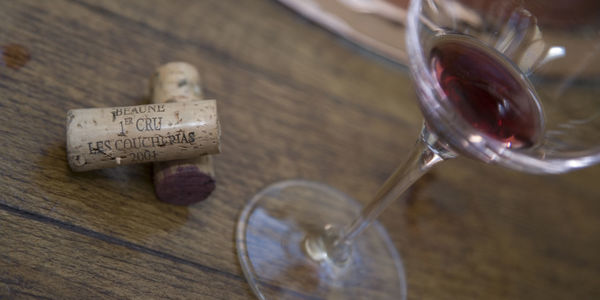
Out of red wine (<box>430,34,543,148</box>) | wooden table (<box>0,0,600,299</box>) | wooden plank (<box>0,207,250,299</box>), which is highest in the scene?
red wine (<box>430,34,543,148</box>)

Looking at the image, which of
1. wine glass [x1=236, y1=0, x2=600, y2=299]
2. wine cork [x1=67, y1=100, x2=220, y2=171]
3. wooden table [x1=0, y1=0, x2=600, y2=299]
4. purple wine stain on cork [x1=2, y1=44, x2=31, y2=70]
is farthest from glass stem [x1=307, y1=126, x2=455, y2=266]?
purple wine stain on cork [x1=2, y1=44, x2=31, y2=70]

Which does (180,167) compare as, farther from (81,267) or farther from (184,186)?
(81,267)

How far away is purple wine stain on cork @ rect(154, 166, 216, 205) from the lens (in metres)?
0.56

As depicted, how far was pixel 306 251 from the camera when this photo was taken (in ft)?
2.22

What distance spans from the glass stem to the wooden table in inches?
4.3

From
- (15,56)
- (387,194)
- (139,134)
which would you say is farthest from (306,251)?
(15,56)

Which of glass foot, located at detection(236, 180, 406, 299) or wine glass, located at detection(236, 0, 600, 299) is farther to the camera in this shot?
glass foot, located at detection(236, 180, 406, 299)

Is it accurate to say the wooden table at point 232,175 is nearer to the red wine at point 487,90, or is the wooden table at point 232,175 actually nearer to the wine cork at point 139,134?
the wine cork at point 139,134

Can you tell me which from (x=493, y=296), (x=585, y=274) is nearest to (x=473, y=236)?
(x=493, y=296)

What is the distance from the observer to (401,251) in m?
0.75

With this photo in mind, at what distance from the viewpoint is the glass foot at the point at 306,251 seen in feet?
2.08

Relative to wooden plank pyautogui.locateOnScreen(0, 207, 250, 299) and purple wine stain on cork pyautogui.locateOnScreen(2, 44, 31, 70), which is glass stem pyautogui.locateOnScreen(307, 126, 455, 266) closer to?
wooden plank pyautogui.locateOnScreen(0, 207, 250, 299)

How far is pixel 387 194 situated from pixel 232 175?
0.75 feet

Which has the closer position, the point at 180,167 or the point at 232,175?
the point at 180,167
